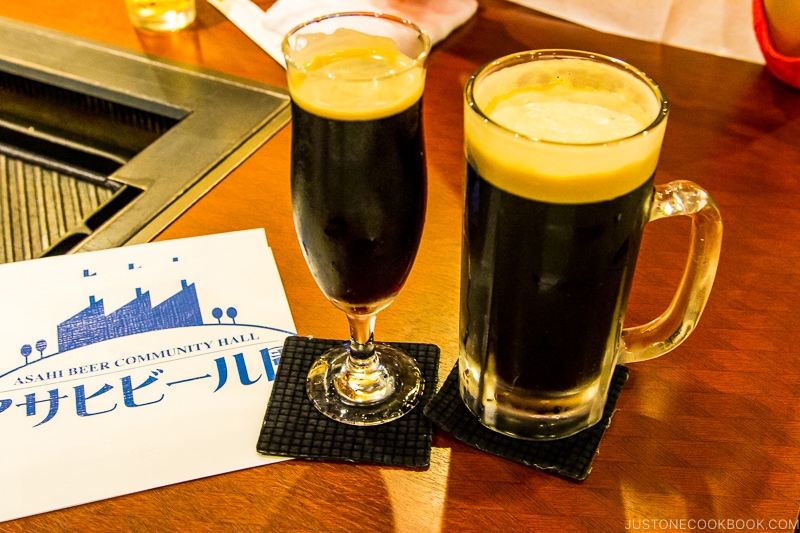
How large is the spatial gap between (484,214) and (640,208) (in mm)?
113

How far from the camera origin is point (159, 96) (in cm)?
115

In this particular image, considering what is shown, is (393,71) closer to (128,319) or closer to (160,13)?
(128,319)

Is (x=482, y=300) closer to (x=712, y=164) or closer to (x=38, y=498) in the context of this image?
(x=38, y=498)

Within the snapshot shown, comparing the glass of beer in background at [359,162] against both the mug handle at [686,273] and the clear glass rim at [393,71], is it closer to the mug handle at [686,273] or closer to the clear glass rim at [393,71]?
the clear glass rim at [393,71]

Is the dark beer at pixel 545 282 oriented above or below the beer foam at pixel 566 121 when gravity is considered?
below

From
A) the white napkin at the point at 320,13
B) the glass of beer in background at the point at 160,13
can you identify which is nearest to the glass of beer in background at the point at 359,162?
the white napkin at the point at 320,13

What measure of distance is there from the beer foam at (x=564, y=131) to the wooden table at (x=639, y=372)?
0.24 meters

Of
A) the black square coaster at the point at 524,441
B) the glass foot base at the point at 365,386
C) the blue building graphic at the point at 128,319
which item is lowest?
the blue building graphic at the point at 128,319

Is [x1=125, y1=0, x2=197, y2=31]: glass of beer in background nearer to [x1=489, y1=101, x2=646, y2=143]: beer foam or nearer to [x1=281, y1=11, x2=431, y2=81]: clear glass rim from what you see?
[x1=281, y1=11, x2=431, y2=81]: clear glass rim

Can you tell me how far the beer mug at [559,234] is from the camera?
1.74 feet

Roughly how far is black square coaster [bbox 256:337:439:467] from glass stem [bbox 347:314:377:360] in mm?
53
